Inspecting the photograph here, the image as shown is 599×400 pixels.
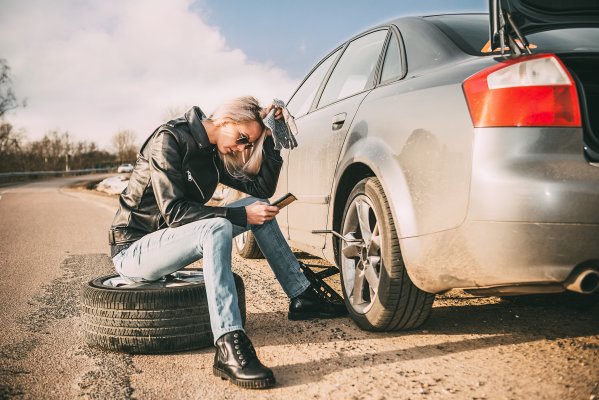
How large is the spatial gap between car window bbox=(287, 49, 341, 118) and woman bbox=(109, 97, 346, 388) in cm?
117

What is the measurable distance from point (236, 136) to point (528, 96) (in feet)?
4.77

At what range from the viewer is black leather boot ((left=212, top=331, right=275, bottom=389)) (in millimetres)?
2043

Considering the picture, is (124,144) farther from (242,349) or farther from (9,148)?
(242,349)

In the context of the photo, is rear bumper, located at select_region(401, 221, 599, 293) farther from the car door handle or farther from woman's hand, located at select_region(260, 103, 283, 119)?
woman's hand, located at select_region(260, 103, 283, 119)

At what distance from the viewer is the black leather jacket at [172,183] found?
8.07 ft

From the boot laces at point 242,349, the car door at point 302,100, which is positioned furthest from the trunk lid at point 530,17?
the car door at point 302,100

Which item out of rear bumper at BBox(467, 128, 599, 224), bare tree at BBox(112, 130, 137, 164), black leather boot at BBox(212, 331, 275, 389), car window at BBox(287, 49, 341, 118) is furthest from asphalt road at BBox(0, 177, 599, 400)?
bare tree at BBox(112, 130, 137, 164)

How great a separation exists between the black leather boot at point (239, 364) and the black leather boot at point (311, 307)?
2.67 feet

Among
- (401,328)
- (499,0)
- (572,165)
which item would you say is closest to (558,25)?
(499,0)

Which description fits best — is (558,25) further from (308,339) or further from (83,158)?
(83,158)

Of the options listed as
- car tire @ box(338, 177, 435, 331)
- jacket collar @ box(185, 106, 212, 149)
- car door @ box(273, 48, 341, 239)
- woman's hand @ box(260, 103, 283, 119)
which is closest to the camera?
car tire @ box(338, 177, 435, 331)

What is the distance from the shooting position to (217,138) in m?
2.69

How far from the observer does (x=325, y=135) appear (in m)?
3.21

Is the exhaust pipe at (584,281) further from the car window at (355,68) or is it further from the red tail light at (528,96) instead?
the car window at (355,68)
